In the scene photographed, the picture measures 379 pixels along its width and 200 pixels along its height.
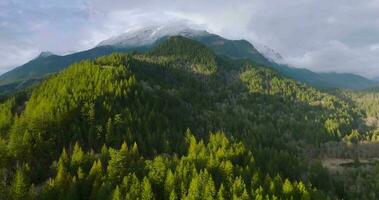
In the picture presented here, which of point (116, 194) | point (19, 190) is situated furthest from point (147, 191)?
point (19, 190)

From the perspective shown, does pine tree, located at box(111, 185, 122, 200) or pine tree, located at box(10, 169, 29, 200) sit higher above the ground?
pine tree, located at box(10, 169, 29, 200)

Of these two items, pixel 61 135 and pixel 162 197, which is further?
pixel 61 135

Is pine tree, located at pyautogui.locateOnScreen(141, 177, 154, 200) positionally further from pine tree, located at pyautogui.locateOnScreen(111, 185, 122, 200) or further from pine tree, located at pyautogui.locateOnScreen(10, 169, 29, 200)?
pine tree, located at pyautogui.locateOnScreen(10, 169, 29, 200)

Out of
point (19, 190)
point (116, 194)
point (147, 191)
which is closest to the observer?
point (19, 190)

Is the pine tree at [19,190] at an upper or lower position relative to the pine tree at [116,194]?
upper

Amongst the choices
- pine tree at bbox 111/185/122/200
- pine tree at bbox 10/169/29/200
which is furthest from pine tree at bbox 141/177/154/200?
pine tree at bbox 10/169/29/200

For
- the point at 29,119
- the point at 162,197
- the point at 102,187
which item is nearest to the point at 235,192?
the point at 162,197

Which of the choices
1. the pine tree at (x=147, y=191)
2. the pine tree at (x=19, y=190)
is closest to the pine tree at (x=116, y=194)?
the pine tree at (x=147, y=191)

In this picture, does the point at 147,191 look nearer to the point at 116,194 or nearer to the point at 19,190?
the point at 116,194

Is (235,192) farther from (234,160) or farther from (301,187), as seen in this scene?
(234,160)

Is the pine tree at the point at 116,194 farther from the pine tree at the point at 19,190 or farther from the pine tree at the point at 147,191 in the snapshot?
the pine tree at the point at 19,190

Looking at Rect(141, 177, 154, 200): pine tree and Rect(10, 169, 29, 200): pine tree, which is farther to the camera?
Rect(141, 177, 154, 200): pine tree
